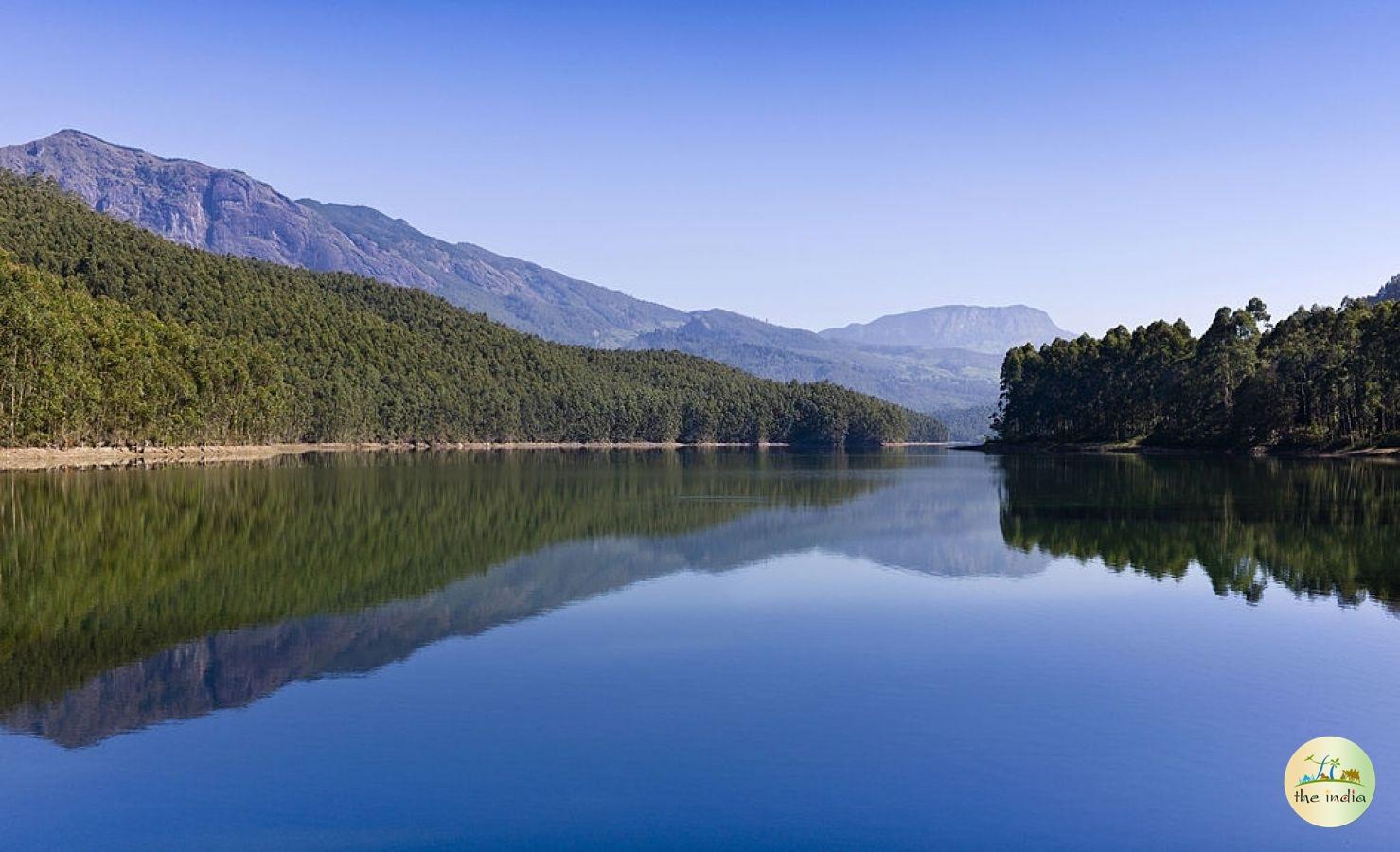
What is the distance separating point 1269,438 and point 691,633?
400ft

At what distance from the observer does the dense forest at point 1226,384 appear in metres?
115

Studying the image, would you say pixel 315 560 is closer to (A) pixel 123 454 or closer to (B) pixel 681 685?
(B) pixel 681 685

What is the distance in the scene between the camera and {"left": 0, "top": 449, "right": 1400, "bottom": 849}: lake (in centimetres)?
1434

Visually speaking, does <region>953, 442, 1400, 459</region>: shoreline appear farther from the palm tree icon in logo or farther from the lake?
the palm tree icon in logo

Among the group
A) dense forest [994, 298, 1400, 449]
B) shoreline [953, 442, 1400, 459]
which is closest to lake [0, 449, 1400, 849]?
shoreline [953, 442, 1400, 459]

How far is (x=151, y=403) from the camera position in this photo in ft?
361

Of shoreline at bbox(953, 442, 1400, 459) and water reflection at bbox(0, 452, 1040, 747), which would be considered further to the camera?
shoreline at bbox(953, 442, 1400, 459)

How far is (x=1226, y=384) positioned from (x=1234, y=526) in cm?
9977

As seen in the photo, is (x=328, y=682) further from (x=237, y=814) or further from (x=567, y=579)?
(x=567, y=579)

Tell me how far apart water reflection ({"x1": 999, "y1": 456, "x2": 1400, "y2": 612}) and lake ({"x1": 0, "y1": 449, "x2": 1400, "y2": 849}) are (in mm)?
352

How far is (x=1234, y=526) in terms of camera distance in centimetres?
4778

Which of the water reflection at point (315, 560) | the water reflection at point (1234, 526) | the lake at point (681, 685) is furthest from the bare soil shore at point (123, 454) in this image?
the water reflection at point (1234, 526)

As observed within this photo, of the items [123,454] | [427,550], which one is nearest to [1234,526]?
[427,550]

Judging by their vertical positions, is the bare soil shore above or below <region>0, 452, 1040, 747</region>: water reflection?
above
